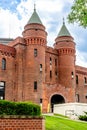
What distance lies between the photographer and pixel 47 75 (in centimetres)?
5375

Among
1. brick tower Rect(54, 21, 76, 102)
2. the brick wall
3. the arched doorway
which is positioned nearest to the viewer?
the brick wall

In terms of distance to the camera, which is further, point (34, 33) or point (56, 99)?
point (56, 99)

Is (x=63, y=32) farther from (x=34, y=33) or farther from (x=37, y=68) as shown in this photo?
(x=37, y=68)

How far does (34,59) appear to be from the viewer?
1934 inches

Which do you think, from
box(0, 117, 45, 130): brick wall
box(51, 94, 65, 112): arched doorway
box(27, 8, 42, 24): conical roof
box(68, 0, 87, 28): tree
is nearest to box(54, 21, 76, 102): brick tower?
box(51, 94, 65, 112): arched doorway

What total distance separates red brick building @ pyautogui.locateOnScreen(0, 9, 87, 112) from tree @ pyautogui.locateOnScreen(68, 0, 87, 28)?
87.4ft

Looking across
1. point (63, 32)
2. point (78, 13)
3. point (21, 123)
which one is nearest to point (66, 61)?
point (63, 32)

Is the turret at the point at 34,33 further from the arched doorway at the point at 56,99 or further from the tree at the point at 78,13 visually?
the tree at the point at 78,13

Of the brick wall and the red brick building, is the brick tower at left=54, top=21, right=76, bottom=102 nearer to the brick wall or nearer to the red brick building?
the red brick building

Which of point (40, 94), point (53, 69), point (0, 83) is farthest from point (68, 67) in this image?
point (0, 83)

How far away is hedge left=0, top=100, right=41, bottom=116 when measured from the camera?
1524 centimetres

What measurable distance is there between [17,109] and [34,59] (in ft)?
110

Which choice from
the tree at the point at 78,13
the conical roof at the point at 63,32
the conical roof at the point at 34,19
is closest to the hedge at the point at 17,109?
the tree at the point at 78,13

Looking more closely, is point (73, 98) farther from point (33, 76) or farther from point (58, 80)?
point (33, 76)
